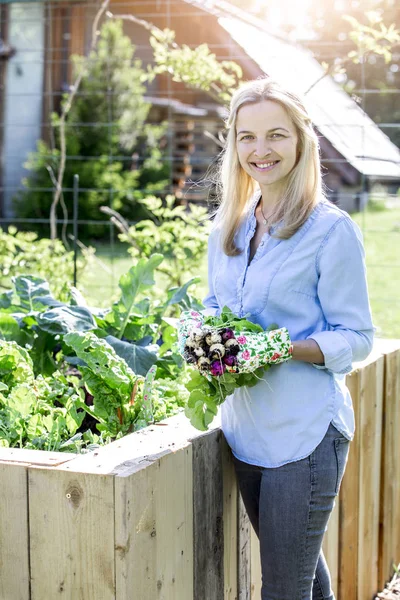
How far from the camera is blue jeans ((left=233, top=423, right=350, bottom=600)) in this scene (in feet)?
6.72

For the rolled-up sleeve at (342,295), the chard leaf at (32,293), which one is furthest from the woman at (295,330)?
the chard leaf at (32,293)

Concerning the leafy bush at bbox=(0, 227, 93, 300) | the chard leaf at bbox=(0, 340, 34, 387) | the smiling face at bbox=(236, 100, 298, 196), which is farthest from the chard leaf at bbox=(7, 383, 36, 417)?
the leafy bush at bbox=(0, 227, 93, 300)

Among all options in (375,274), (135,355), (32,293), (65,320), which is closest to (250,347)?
(135,355)

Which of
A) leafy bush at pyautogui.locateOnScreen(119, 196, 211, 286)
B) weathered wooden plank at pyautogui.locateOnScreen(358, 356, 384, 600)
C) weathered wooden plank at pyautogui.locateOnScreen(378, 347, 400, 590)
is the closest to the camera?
weathered wooden plank at pyautogui.locateOnScreen(358, 356, 384, 600)

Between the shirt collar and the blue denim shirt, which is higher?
the shirt collar

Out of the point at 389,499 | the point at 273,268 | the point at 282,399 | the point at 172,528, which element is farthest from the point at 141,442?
the point at 389,499

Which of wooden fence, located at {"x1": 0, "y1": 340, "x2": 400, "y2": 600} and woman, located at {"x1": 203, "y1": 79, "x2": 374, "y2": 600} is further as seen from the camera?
woman, located at {"x1": 203, "y1": 79, "x2": 374, "y2": 600}

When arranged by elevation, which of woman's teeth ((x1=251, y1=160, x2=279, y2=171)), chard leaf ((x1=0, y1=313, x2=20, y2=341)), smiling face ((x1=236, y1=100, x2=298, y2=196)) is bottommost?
chard leaf ((x1=0, y1=313, x2=20, y2=341))

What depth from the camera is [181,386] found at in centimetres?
284

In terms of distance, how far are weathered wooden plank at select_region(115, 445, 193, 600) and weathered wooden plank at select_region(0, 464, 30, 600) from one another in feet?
0.77

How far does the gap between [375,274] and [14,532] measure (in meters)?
8.54

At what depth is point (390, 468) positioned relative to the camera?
3301 mm

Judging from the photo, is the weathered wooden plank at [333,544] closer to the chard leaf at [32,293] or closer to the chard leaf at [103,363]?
the chard leaf at [103,363]

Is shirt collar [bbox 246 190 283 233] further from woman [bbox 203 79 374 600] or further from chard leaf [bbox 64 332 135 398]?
chard leaf [bbox 64 332 135 398]
